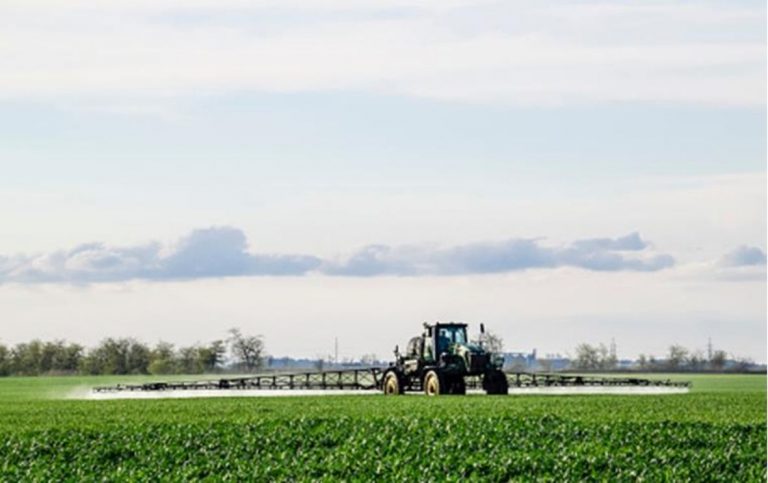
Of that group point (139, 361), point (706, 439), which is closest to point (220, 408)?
point (706, 439)

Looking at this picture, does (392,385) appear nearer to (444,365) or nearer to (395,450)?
(444,365)

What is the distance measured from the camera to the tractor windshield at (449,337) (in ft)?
185

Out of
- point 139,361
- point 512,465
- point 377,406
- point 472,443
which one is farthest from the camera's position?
point 139,361

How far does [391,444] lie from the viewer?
31.6 metres

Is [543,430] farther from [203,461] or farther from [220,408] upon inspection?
[220,408]

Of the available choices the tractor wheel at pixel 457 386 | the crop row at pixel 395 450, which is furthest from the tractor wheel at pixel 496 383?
the crop row at pixel 395 450

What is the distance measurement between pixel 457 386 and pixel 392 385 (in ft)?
15.1

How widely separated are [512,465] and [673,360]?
141 meters

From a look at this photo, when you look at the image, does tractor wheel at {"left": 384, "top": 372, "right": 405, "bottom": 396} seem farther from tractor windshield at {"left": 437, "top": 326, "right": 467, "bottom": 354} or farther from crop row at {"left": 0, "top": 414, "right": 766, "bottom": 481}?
crop row at {"left": 0, "top": 414, "right": 766, "bottom": 481}

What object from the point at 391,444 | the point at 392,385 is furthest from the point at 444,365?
the point at 391,444

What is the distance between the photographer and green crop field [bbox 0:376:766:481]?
2834cm

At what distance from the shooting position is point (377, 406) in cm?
4450

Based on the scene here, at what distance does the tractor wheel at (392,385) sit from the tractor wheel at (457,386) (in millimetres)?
3434

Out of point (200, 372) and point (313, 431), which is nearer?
point (313, 431)
